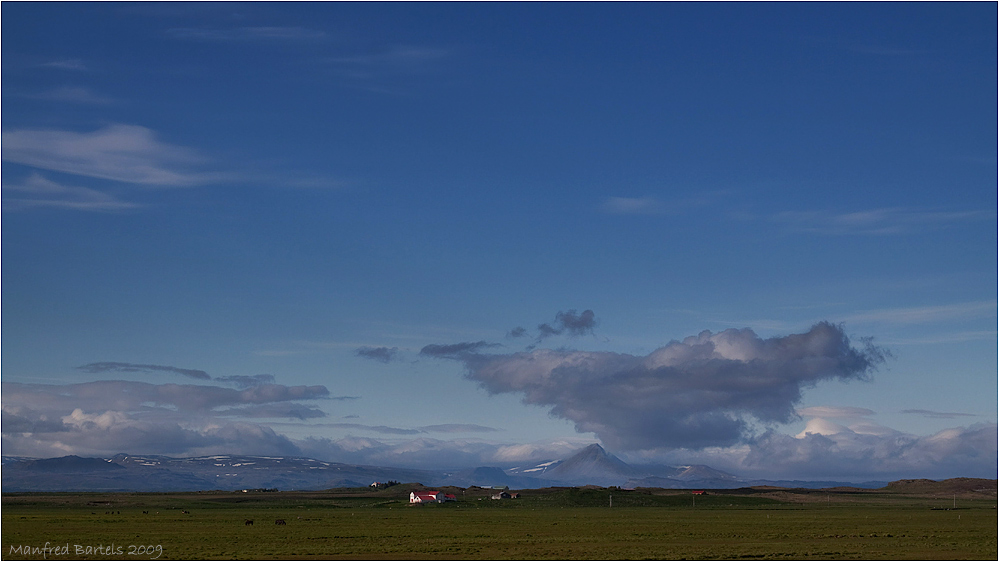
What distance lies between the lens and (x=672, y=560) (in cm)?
6256

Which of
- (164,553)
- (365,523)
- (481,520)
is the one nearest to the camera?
(164,553)

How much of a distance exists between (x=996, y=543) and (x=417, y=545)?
4888 cm

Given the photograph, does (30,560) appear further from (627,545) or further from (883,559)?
(883,559)

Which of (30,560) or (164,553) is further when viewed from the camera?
(164,553)

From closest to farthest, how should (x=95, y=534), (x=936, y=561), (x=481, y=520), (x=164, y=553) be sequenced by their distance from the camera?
1. (x=936, y=561)
2. (x=164, y=553)
3. (x=95, y=534)
4. (x=481, y=520)

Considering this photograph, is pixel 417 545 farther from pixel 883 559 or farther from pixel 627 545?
pixel 883 559

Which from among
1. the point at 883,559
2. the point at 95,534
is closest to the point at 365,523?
the point at 95,534

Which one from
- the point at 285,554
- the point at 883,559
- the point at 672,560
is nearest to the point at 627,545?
the point at 672,560

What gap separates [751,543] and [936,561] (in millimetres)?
20045

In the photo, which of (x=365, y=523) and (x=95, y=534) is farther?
(x=365, y=523)

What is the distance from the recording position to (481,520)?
125 metres

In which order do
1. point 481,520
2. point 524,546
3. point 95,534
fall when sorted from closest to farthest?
1. point 524,546
2. point 95,534
3. point 481,520

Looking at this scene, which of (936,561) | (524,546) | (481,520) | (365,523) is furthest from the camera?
(481,520)

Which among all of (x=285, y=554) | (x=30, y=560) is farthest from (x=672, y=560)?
(x=30, y=560)
